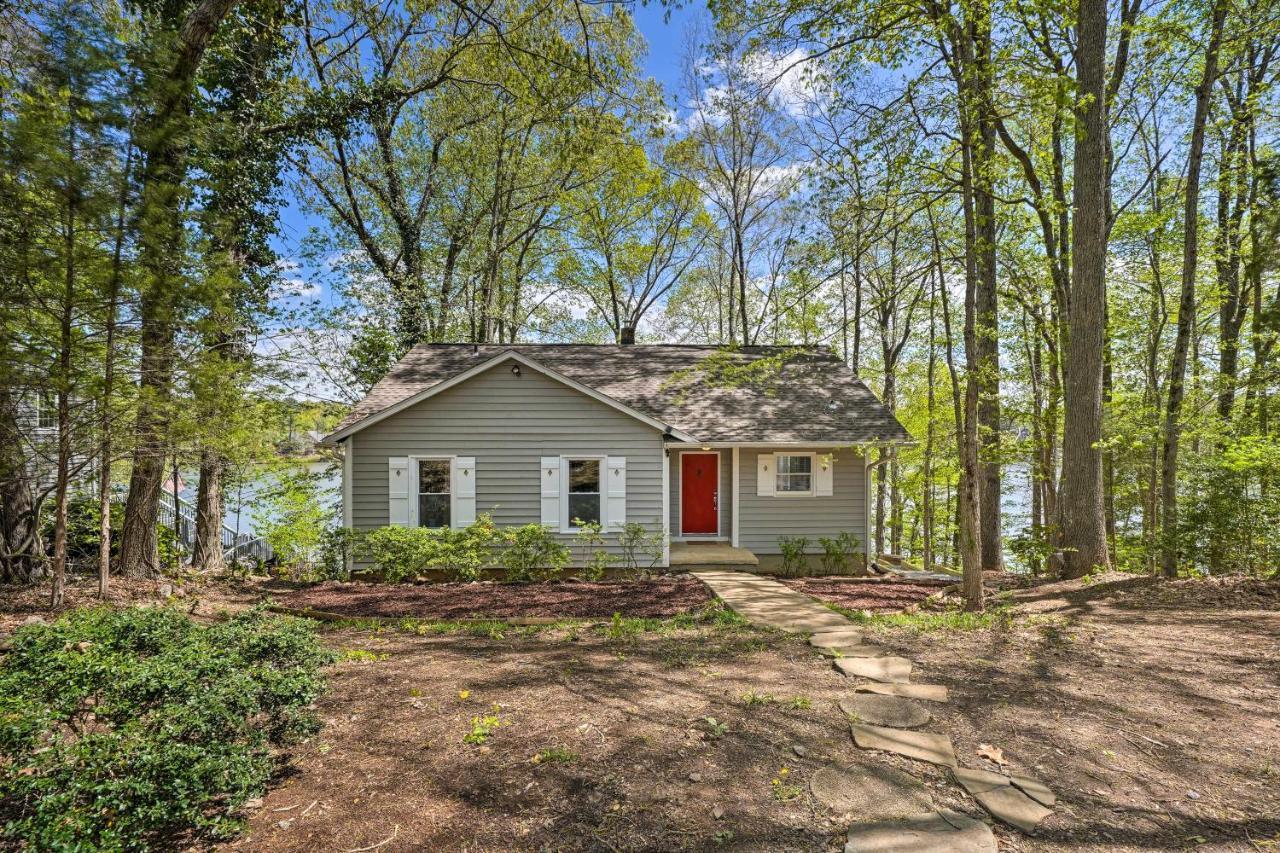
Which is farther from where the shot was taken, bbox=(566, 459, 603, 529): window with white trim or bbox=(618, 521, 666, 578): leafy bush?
bbox=(566, 459, 603, 529): window with white trim

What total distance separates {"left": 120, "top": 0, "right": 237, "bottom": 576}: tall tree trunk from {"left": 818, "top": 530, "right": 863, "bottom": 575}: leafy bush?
34.2 ft

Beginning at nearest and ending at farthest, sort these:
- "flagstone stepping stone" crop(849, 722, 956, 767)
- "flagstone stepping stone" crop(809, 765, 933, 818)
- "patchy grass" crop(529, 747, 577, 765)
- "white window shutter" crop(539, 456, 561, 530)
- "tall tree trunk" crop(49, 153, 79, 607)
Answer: "flagstone stepping stone" crop(809, 765, 933, 818), "patchy grass" crop(529, 747, 577, 765), "flagstone stepping stone" crop(849, 722, 956, 767), "tall tree trunk" crop(49, 153, 79, 607), "white window shutter" crop(539, 456, 561, 530)

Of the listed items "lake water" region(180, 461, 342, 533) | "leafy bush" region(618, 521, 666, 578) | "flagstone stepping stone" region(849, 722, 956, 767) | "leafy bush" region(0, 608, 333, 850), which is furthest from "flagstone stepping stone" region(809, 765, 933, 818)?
"lake water" region(180, 461, 342, 533)

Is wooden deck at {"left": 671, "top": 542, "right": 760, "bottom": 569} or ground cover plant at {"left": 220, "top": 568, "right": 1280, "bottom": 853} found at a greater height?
ground cover plant at {"left": 220, "top": 568, "right": 1280, "bottom": 853}

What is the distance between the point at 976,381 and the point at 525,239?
714 inches

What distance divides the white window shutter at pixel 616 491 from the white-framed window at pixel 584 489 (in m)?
0.13

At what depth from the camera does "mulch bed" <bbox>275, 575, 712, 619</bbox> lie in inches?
279

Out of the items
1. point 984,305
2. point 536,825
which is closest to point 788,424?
point 984,305

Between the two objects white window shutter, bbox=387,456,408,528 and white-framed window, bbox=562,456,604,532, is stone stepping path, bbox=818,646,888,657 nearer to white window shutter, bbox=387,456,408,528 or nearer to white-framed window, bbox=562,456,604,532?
white-framed window, bbox=562,456,604,532

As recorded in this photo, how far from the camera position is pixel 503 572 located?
10438 mm

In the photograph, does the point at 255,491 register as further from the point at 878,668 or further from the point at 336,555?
the point at 878,668

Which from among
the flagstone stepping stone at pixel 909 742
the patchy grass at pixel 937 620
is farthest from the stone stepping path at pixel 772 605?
the flagstone stepping stone at pixel 909 742

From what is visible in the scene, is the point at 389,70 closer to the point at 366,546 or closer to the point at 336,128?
the point at 336,128

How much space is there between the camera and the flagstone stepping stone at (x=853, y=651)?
509 cm
